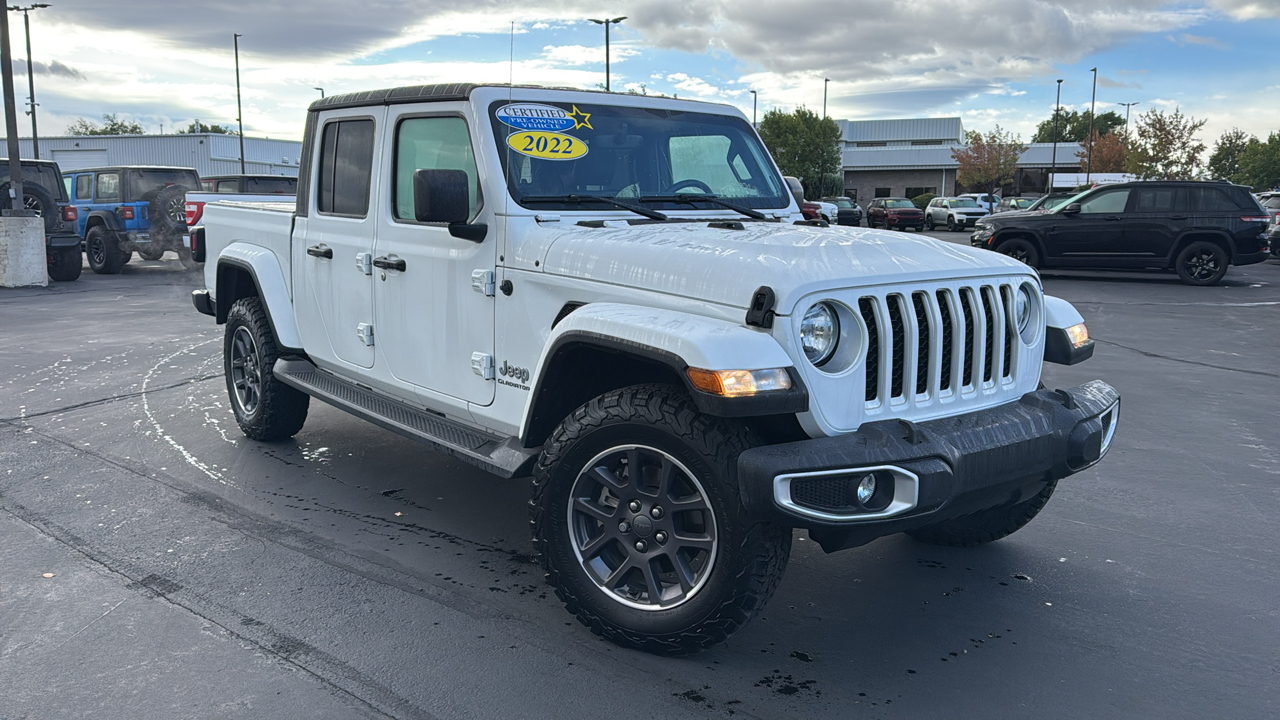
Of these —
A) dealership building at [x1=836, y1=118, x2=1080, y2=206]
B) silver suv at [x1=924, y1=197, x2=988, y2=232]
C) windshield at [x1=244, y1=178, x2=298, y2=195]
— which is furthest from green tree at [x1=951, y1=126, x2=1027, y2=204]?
windshield at [x1=244, y1=178, x2=298, y2=195]

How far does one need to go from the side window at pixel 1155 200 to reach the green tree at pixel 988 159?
5222cm

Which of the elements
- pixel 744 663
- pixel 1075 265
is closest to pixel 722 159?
pixel 744 663

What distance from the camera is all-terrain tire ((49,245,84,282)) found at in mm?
16734

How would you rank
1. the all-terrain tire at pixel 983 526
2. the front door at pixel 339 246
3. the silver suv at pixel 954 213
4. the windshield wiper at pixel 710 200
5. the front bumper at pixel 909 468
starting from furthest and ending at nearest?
the silver suv at pixel 954 213
the front door at pixel 339 246
the windshield wiper at pixel 710 200
the all-terrain tire at pixel 983 526
the front bumper at pixel 909 468

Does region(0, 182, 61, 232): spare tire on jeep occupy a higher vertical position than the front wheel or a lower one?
higher

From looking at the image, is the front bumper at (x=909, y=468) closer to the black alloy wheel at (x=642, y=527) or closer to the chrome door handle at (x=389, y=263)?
the black alloy wheel at (x=642, y=527)

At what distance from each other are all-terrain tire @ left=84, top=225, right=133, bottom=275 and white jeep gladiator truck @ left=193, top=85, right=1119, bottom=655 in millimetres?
15255

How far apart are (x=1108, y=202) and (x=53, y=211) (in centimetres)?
1825

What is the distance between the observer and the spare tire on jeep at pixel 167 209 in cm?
1814

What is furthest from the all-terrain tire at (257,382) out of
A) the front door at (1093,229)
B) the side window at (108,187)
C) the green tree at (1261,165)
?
the green tree at (1261,165)

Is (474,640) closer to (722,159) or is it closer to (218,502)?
(218,502)

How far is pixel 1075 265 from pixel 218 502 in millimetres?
16061

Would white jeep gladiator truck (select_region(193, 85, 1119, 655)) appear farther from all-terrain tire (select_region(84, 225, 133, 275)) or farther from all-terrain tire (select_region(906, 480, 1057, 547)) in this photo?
all-terrain tire (select_region(84, 225, 133, 275))

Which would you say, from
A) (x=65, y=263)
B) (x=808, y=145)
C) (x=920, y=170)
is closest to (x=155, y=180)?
(x=65, y=263)
